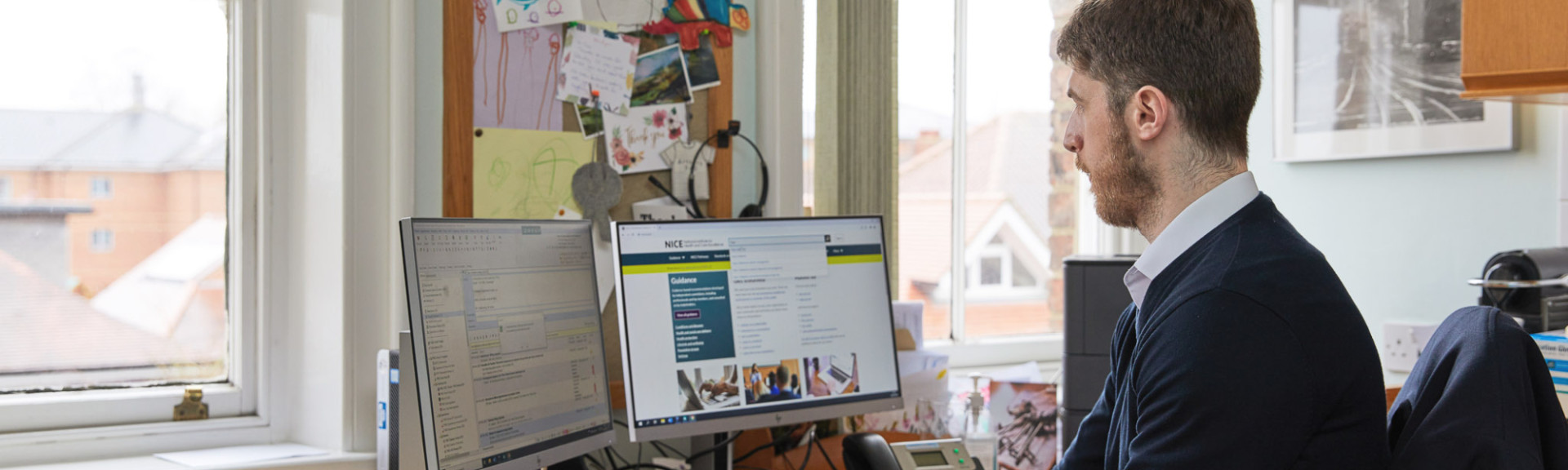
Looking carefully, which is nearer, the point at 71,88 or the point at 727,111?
the point at 71,88

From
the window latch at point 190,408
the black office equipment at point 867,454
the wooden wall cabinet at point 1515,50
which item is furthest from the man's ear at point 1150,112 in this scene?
the window latch at point 190,408

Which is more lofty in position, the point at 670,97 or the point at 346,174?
the point at 670,97

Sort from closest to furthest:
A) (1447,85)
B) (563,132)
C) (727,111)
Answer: (563,132), (727,111), (1447,85)

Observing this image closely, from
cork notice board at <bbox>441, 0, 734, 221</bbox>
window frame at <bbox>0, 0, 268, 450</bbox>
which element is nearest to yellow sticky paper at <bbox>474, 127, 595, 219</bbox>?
cork notice board at <bbox>441, 0, 734, 221</bbox>

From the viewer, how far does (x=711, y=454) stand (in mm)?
1877

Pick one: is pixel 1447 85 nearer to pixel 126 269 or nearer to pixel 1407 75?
pixel 1407 75

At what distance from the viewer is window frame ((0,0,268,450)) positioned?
1769 millimetres

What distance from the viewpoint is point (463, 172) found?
5.88 feet

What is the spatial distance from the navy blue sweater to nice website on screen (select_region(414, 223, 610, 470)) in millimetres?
814

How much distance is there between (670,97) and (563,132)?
0.22m

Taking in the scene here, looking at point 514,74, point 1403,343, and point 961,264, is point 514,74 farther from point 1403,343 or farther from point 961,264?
point 1403,343

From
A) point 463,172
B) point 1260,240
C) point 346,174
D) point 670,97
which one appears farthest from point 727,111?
point 1260,240

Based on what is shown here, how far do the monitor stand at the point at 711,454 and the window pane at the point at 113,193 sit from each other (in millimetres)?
834

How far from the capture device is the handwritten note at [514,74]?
180 cm
